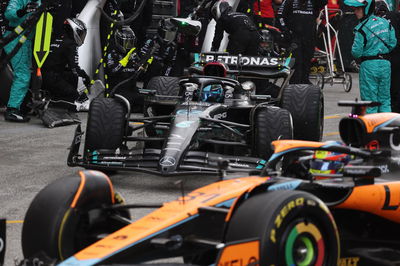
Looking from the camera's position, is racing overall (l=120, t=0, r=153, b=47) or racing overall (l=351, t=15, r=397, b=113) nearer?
racing overall (l=351, t=15, r=397, b=113)

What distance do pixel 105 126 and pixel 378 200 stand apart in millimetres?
4511

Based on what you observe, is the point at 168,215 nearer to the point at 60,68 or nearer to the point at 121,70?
the point at 60,68

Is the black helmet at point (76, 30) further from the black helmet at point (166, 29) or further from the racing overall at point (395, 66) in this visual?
the racing overall at point (395, 66)

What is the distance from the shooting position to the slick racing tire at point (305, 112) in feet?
35.1

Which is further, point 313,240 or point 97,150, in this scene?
point 97,150

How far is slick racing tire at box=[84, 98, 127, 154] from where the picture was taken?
9.74 metres

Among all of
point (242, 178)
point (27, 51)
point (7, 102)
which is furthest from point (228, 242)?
point (7, 102)

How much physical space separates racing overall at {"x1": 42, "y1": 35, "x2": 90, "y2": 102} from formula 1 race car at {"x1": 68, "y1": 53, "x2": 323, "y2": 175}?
410cm

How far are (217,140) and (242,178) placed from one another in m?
3.97

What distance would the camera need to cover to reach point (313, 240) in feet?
17.0

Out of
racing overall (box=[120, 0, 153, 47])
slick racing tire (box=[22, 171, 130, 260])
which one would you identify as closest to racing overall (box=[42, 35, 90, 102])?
racing overall (box=[120, 0, 153, 47])

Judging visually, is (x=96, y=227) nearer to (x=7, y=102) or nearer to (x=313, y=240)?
(x=313, y=240)

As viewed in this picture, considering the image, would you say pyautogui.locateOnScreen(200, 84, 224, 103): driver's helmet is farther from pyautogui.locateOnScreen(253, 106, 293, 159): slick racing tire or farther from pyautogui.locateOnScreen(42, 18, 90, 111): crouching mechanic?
pyautogui.locateOnScreen(42, 18, 90, 111): crouching mechanic

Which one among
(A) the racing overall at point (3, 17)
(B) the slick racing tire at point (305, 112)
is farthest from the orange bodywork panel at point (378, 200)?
(A) the racing overall at point (3, 17)
